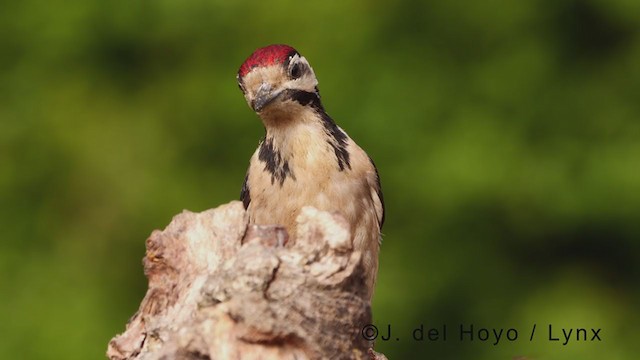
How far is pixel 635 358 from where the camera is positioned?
19.7 ft

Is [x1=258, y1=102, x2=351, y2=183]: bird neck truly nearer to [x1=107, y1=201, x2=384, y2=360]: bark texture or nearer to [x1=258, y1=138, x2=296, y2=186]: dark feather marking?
[x1=258, y1=138, x2=296, y2=186]: dark feather marking

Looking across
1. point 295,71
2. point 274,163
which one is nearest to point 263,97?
point 295,71

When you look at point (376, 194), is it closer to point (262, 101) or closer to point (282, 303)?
point (262, 101)

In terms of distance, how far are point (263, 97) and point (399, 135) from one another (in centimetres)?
Answer: 208

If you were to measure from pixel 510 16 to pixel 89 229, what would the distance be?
2.41 m

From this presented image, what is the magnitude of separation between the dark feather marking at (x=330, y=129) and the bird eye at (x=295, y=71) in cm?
5

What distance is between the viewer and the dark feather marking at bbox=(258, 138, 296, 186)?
14.4ft

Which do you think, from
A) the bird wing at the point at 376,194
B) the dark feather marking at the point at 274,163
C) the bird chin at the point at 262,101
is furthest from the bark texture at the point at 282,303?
the bird wing at the point at 376,194

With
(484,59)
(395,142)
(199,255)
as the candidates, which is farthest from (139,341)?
(484,59)

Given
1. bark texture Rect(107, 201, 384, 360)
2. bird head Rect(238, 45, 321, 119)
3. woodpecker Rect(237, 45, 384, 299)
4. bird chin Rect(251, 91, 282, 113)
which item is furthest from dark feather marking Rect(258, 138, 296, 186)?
bark texture Rect(107, 201, 384, 360)

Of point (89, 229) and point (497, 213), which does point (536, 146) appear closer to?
point (497, 213)

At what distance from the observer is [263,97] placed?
4.22m

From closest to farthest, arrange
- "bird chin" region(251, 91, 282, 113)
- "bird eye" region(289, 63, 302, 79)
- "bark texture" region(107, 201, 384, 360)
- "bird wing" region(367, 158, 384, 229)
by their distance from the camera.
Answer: "bark texture" region(107, 201, 384, 360) → "bird chin" region(251, 91, 282, 113) → "bird eye" region(289, 63, 302, 79) → "bird wing" region(367, 158, 384, 229)

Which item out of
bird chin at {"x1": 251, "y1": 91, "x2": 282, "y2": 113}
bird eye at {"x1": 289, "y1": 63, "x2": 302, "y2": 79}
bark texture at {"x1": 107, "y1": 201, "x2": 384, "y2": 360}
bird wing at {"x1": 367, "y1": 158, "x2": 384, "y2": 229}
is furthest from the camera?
bird wing at {"x1": 367, "y1": 158, "x2": 384, "y2": 229}
